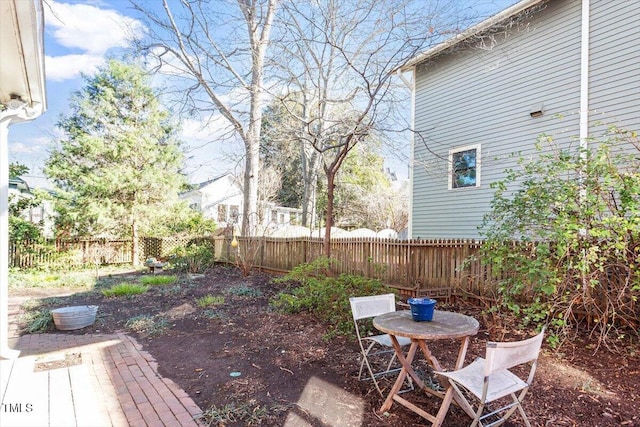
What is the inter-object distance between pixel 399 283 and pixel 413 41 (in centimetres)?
454

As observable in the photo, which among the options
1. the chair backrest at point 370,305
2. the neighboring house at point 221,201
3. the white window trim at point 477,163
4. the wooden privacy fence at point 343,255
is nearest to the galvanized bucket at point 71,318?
the chair backrest at point 370,305

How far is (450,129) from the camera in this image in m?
8.89

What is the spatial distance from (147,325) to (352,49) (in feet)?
21.1

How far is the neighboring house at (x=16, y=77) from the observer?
8.10 ft

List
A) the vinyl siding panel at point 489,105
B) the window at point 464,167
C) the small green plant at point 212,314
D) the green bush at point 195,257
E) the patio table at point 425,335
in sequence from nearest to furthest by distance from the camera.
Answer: the patio table at point 425,335 → the small green plant at point 212,314 → the vinyl siding panel at point 489,105 → the window at point 464,167 → the green bush at point 195,257

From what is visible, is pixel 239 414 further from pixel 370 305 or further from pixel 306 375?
pixel 370 305

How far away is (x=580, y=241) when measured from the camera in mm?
3547

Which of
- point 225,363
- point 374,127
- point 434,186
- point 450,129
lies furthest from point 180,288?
point 450,129

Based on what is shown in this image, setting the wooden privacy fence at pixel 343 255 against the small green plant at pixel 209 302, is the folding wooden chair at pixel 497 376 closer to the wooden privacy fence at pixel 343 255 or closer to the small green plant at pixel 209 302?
the wooden privacy fence at pixel 343 255

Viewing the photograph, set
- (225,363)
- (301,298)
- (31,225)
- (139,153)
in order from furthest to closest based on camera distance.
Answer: (139,153) → (31,225) → (301,298) → (225,363)

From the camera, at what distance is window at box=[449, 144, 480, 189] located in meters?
8.20

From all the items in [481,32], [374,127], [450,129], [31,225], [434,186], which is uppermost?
[481,32]

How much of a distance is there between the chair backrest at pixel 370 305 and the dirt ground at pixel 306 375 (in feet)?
1.91

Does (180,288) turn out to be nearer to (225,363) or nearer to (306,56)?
(225,363)
